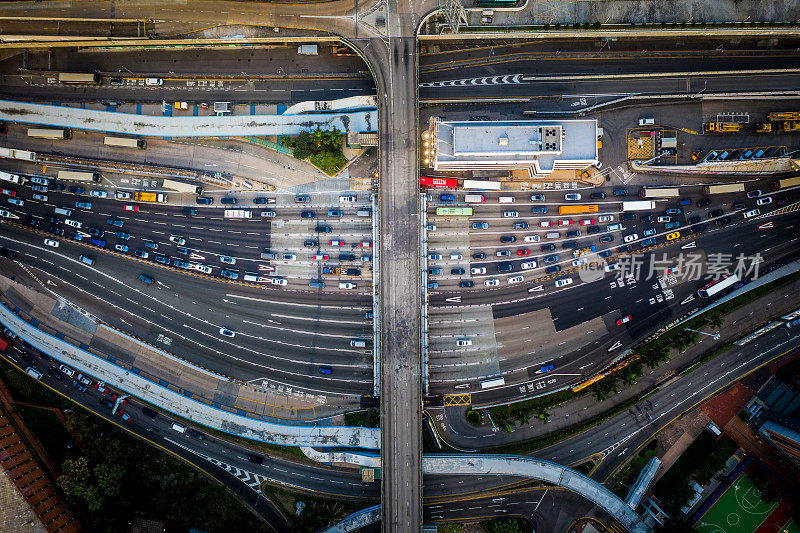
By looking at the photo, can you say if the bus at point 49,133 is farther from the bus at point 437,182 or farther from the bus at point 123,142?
the bus at point 437,182

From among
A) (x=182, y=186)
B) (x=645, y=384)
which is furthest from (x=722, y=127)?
(x=182, y=186)

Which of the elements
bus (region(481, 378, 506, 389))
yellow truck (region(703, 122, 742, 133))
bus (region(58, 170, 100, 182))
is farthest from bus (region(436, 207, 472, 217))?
bus (region(58, 170, 100, 182))

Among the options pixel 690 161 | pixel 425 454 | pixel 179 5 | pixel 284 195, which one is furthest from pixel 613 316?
pixel 179 5

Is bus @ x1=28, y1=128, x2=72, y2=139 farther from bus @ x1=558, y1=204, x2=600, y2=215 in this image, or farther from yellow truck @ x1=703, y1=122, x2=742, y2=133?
yellow truck @ x1=703, y1=122, x2=742, y2=133

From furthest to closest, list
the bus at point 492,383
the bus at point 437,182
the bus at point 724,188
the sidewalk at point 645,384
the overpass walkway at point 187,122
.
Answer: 1. the bus at point 724,188
2. the sidewalk at point 645,384
3. the bus at point 492,383
4. the bus at point 437,182
5. the overpass walkway at point 187,122

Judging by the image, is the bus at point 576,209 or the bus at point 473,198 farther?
the bus at point 576,209

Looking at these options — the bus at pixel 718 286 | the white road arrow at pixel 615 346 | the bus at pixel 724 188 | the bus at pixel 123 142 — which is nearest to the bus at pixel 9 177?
the bus at pixel 123 142

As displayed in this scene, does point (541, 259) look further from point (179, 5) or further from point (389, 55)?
point (179, 5)
